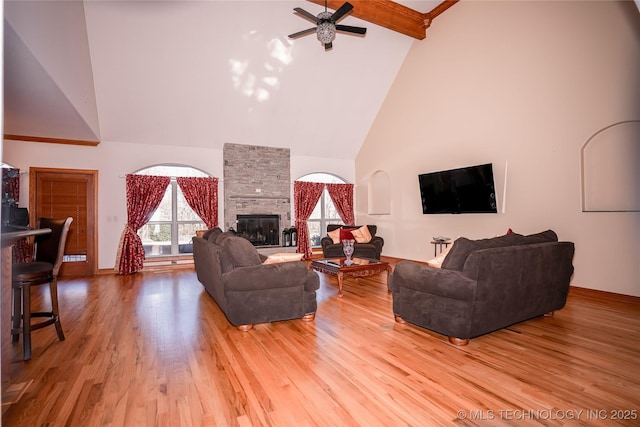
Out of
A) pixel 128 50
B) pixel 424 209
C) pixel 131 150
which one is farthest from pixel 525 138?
pixel 131 150

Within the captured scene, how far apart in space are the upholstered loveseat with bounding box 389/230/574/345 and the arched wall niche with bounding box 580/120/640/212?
4.68 feet

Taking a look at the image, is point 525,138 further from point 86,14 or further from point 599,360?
point 86,14

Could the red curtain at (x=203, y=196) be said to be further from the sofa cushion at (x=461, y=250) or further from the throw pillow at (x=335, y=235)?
the sofa cushion at (x=461, y=250)

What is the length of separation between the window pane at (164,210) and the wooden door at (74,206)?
115 cm

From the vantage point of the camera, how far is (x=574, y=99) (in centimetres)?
461

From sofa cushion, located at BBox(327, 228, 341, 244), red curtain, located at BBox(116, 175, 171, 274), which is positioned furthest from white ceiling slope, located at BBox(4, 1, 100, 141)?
sofa cushion, located at BBox(327, 228, 341, 244)

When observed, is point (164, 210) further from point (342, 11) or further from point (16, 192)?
point (342, 11)

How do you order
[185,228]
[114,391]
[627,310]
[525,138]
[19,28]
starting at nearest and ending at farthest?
[114,391] < [19,28] < [627,310] < [525,138] < [185,228]

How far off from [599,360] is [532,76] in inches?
166

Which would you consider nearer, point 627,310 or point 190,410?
point 190,410

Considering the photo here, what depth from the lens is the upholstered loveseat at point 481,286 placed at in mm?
2900

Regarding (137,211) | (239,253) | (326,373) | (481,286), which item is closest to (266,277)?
(239,253)

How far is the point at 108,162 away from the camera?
A: 6766 millimetres

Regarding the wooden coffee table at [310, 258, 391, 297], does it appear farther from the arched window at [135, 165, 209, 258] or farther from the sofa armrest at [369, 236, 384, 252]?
the arched window at [135, 165, 209, 258]
